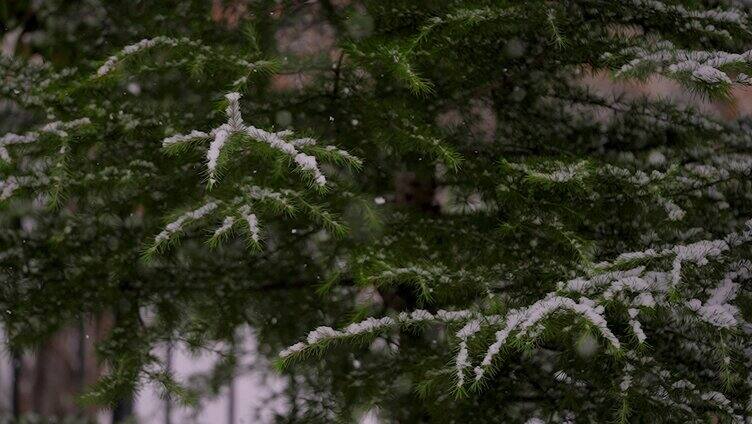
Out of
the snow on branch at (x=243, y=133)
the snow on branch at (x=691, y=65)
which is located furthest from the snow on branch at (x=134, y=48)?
the snow on branch at (x=691, y=65)

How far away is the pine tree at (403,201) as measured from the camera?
2.91 m

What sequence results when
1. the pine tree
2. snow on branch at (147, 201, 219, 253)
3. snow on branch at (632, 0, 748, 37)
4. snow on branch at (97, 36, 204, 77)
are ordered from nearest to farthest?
snow on branch at (147, 201, 219, 253), the pine tree, snow on branch at (97, 36, 204, 77), snow on branch at (632, 0, 748, 37)

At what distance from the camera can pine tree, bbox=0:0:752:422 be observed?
2910 millimetres

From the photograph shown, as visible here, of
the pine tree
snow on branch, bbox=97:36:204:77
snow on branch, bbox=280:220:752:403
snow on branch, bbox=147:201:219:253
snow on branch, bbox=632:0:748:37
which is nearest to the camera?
snow on branch, bbox=280:220:752:403

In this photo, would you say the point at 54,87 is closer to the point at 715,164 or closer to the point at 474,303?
the point at 474,303

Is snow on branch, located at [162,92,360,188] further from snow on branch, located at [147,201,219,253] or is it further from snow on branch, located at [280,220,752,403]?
snow on branch, located at [280,220,752,403]

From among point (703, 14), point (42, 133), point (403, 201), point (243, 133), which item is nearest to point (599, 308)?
→ point (243, 133)

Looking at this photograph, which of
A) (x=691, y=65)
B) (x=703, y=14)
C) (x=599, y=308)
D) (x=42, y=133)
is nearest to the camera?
(x=599, y=308)

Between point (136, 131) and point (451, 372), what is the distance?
1697 millimetres

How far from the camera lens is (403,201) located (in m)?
4.82

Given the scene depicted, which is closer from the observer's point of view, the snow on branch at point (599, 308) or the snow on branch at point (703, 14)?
the snow on branch at point (599, 308)

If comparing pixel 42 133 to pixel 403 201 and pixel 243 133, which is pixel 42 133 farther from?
pixel 403 201

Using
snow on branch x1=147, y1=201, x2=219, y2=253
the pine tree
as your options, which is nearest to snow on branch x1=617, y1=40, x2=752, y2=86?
the pine tree

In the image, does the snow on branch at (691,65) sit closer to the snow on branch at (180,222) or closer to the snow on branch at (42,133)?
the snow on branch at (180,222)
